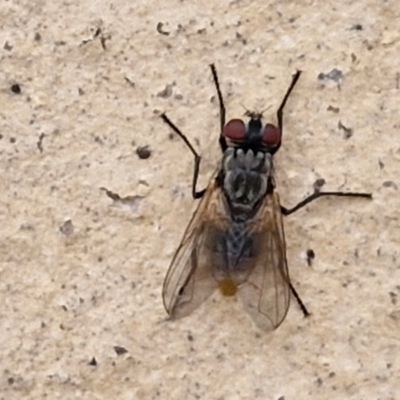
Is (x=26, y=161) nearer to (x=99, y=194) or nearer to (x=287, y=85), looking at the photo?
(x=99, y=194)

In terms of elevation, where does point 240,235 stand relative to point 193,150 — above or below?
below

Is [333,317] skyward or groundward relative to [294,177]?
groundward

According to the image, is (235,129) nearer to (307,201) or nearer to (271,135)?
(271,135)

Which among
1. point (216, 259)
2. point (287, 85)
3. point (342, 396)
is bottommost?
point (342, 396)

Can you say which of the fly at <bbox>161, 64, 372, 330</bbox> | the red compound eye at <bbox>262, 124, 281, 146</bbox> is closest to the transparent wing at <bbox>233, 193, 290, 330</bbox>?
the fly at <bbox>161, 64, 372, 330</bbox>

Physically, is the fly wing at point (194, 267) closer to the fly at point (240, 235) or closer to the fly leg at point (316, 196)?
the fly at point (240, 235)

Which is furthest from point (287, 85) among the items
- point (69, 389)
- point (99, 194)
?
point (69, 389)

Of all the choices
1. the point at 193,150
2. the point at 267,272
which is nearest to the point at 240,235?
the point at 267,272
